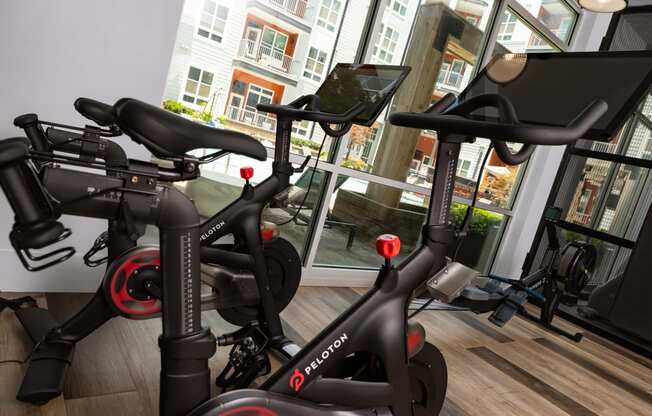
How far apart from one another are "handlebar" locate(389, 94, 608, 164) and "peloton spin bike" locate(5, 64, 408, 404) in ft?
1.40

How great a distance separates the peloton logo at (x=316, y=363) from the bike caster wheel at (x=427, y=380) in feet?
1.19

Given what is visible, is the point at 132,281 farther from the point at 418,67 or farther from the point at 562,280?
the point at 562,280

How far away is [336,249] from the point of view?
3.61 meters

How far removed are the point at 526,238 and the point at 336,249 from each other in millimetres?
2384

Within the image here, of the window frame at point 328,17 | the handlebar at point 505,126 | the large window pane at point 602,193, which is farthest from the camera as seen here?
the large window pane at point 602,193

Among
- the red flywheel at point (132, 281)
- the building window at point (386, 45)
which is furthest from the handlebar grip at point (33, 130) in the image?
the building window at point (386, 45)

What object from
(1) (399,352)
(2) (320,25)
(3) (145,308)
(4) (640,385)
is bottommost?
(4) (640,385)

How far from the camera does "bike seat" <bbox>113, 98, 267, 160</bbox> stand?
913 millimetres

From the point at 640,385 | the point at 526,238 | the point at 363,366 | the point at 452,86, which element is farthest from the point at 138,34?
the point at 526,238

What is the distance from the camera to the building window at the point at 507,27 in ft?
13.4

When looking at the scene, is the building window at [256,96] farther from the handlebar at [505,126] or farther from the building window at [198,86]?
the handlebar at [505,126]

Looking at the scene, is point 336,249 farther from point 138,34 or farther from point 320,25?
point 138,34

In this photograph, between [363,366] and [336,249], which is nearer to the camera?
[363,366]

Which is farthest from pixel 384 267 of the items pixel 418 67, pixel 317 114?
pixel 418 67
